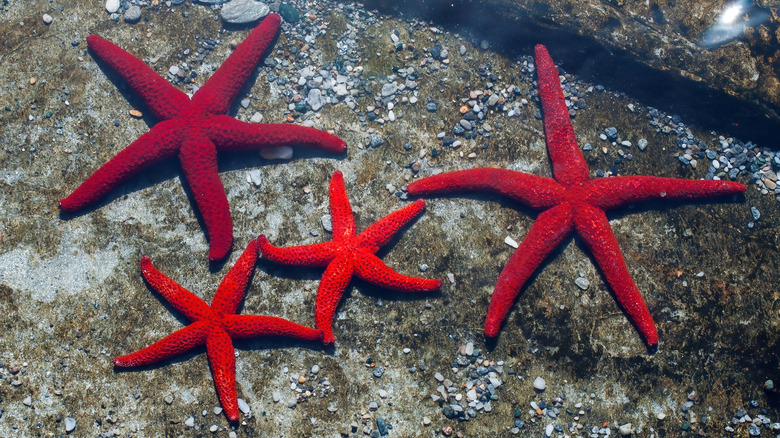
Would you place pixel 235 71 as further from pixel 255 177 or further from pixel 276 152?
pixel 255 177

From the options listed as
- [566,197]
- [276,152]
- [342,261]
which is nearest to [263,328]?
[342,261]

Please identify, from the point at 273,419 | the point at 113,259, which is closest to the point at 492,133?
the point at 273,419

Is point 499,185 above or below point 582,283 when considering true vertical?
above

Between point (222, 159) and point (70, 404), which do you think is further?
point (222, 159)

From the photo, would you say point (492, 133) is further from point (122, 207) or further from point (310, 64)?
point (122, 207)

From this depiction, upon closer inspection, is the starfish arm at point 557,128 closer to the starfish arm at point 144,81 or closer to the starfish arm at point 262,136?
the starfish arm at point 262,136

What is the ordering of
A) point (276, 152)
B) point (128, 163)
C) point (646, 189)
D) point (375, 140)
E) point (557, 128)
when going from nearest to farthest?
point (128, 163) < point (646, 189) < point (557, 128) < point (276, 152) < point (375, 140)

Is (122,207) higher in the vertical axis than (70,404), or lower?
higher
